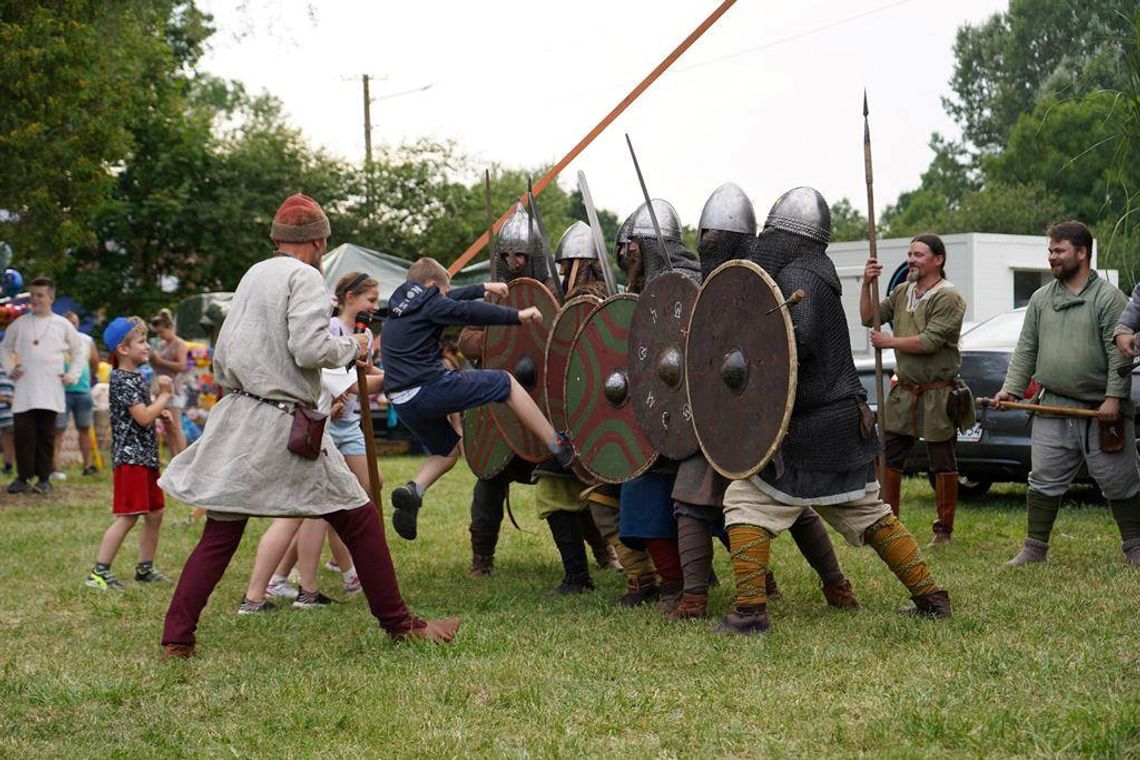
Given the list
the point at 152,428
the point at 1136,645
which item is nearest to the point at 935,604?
the point at 1136,645

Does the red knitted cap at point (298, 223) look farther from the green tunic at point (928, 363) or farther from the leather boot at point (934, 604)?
the green tunic at point (928, 363)

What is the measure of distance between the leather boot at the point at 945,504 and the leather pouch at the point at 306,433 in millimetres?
3657

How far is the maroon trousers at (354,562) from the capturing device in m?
4.84

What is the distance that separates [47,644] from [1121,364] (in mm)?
4594

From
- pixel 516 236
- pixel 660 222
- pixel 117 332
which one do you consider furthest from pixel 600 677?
pixel 117 332

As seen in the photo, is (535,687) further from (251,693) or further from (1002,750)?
(1002,750)

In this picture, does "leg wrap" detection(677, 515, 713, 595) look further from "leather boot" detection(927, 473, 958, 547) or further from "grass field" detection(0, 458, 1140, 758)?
"leather boot" detection(927, 473, 958, 547)

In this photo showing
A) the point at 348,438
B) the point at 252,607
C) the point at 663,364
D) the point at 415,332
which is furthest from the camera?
the point at 348,438

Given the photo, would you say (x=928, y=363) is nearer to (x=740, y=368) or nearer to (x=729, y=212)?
(x=729, y=212)

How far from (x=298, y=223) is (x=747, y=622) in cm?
213

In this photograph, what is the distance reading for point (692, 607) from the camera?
206 inches

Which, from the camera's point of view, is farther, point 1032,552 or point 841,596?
point 1032,552

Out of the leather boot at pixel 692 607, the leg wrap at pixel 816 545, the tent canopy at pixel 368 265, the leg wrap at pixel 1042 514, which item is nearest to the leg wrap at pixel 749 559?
the leather boot at pixel 692 607

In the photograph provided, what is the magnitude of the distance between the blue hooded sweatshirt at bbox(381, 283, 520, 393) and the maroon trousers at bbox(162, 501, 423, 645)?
38.6 inches
